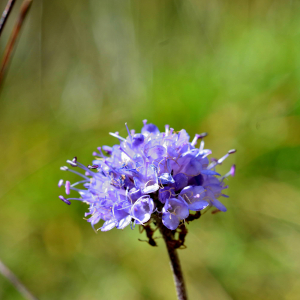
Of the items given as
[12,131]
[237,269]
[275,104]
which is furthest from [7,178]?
[275,104]

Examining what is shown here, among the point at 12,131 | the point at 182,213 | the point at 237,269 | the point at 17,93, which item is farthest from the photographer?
the point at 17,93

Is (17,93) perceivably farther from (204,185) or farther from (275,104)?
(204,185)

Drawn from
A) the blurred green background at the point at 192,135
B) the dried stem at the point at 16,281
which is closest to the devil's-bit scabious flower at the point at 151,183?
the dried stem at the point at 16,281

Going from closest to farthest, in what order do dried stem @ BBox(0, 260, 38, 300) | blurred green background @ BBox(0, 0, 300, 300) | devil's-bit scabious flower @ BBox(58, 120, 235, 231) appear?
devil's-bit scabious flower @ BBox(58, 120, 235, 231), dried stem @ BBox(0, 260, 38, 300), blurred green background @ BBox(0, 0, 300, 300)

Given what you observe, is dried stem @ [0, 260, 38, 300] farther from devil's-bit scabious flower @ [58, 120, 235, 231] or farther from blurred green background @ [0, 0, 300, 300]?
blurred green background @ [0, 0, 300, 300]

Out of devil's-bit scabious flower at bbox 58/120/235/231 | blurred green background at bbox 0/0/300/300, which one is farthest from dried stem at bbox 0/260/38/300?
blurred green background at bbox 0/0/300/300

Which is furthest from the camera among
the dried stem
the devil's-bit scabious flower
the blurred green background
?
the blurred green background

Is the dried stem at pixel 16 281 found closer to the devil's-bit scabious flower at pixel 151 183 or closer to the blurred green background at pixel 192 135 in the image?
the devil's-bit scabious flower at pixel 151 183
